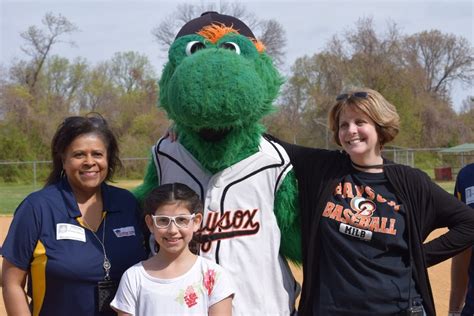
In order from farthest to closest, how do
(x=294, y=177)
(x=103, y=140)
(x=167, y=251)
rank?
(x=294, y=177), (x=103, y=140), (x=167, y=251)

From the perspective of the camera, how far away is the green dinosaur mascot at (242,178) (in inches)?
110

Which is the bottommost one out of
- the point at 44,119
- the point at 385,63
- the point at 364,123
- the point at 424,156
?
→ the point at 364,123

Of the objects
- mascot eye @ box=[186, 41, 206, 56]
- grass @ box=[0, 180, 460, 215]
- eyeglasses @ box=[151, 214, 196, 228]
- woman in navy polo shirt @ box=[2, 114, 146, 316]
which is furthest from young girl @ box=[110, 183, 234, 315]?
grass @ box=[0, 180, 460, 215]

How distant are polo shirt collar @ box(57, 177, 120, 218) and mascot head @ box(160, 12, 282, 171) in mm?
444

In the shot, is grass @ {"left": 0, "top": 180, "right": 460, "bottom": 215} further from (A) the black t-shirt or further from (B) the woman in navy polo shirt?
(A) the black t-shirt

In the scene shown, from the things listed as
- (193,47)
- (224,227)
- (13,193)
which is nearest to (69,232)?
(224,227)

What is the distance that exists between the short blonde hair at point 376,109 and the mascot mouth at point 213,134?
533 millimetres

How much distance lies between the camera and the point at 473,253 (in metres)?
3.13

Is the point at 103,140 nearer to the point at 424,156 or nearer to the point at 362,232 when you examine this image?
the point at 362,232

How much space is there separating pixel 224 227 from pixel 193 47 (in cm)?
85

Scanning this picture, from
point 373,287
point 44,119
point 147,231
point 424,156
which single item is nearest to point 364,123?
point 373,287

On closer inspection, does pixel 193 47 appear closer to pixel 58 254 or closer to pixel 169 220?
pixel 169 220

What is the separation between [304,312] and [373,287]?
350 mm

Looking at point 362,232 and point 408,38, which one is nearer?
point 362,232
